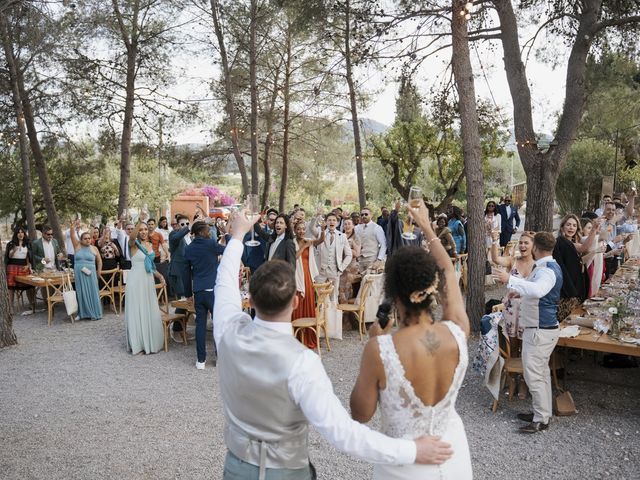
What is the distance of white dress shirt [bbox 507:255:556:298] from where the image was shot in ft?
12.0

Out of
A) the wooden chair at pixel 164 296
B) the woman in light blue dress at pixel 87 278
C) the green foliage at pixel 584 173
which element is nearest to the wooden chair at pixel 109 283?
the woman in light blue dress at pixel 87 278

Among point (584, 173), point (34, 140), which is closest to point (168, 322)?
point (34, 140)

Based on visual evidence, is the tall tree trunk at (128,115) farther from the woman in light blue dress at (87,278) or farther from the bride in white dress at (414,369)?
the bride in white dress at (414,369)

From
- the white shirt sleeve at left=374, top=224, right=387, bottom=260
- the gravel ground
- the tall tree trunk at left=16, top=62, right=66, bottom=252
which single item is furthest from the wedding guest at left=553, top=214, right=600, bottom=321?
the tall tree trunk at left=16, top=62, right=66, bottom=252

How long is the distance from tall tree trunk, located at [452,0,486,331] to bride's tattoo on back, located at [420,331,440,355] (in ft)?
18.0

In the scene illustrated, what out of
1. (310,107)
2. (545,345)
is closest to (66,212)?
(310,107)

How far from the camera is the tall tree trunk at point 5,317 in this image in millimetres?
6930

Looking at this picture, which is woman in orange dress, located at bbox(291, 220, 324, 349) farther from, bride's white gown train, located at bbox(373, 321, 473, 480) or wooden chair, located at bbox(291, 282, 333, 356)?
bride's white gown train, located at bbox(373, 321, 473, 480)

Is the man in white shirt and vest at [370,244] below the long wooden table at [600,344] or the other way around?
the other way around

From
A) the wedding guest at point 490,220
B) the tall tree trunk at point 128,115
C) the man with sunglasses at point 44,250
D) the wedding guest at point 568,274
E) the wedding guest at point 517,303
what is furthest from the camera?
the tall tree trunk at point 128,115

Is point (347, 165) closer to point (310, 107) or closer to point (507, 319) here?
point (310, 107)

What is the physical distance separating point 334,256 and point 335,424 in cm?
600

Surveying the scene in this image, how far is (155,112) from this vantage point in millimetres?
12797

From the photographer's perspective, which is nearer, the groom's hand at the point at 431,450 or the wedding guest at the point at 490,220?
the groom's hand at the point at 431,450
